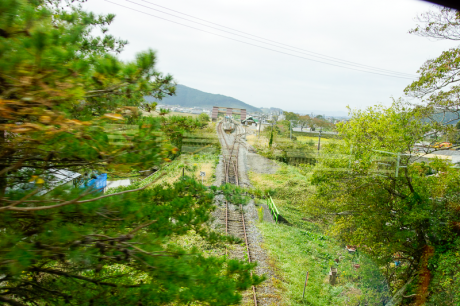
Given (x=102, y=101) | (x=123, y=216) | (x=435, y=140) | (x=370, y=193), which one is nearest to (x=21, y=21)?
(x=102, y=101)

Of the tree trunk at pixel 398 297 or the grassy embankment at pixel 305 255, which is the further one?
the tree trunk at pixel 398 297

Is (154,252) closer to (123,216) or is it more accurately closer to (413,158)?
(123,216)

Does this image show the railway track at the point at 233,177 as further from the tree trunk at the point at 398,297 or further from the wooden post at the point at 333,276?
the tree trunk at the point at 398,297

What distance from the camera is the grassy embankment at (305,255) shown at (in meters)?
3.89

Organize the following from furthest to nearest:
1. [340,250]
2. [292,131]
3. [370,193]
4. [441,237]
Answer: [292,131] < [340,250] < [370,193] < [441,237]

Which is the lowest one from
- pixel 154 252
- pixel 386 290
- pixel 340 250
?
pixel 386 290

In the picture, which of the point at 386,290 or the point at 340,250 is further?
the point at 340,250

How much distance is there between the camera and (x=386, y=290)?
4.19 m

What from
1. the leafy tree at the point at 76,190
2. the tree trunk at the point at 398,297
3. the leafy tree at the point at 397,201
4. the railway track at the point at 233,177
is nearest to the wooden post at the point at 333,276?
the leafy tree at the point at 397,201

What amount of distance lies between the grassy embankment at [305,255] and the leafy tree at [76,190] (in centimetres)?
273

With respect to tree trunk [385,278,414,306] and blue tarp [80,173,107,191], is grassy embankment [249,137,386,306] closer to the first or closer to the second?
tree trunk [385,278,414,306]

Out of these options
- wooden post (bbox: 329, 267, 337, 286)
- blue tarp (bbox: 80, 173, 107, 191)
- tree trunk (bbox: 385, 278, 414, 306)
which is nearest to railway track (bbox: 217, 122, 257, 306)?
blue tarp (bbox: 80, 173, 107, 191)

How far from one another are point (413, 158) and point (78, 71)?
16.1ft

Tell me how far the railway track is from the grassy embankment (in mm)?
389
